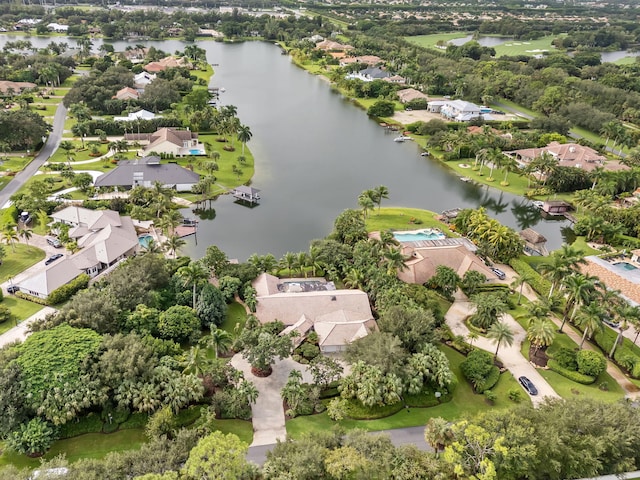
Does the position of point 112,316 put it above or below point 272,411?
above

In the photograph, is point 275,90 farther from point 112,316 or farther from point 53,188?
point 112,316

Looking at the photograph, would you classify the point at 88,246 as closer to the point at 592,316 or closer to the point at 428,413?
the point at 428,413

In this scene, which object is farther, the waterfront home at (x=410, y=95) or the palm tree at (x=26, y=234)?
the waterfront home at (x=410, y=95)

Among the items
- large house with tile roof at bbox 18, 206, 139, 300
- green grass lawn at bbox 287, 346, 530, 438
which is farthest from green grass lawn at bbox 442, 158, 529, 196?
large house with tile roof at bbox 18, 206, 139, 300

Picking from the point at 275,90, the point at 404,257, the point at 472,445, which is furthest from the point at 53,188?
the point at 275,90

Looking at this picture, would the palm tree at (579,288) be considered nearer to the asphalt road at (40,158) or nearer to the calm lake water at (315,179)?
the calm lake water at (315,179)

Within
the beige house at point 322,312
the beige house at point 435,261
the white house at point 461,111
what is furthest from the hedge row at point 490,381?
the white house at point 461,111
